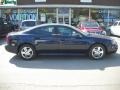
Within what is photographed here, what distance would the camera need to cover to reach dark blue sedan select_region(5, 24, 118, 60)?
1262 centimetres

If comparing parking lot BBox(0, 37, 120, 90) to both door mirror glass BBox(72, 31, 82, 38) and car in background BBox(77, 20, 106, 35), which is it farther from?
car in background BBox(77, 20, 106, 35)

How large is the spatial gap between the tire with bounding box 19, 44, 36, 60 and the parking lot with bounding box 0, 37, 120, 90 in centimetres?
23

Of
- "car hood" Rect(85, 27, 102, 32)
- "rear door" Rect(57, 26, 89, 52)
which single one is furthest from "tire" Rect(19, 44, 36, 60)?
"car hood" Rect(85, 27, 102, 32)

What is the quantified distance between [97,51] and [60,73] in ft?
10.1

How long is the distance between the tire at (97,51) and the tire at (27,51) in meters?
2.28

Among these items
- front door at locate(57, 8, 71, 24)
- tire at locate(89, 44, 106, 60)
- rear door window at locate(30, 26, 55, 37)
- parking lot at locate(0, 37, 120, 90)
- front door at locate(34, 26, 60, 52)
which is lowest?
parking lot at locate(0, 37, 120, 90)

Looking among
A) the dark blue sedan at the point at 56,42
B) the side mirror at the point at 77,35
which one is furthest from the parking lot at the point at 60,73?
the side mirror at the point at 77,35

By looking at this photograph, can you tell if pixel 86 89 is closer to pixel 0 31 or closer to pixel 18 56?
pixel 18 56

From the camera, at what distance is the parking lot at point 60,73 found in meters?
8.34

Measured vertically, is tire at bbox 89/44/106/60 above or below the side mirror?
below

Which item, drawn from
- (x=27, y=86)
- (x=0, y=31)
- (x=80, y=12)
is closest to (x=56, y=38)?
(x=27, y=86)

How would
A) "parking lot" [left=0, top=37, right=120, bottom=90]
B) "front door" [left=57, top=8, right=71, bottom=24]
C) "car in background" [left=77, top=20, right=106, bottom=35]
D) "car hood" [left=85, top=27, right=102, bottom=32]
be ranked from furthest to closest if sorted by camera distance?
"front door" [left=57, top=8, right=71, bottom=24]
"car hood" [left=85, top=27, right=102, bottom=32]
"car in background" [left=77, top=20, right=106, bottom=35]
"parking lot" [left=0, top=37, right=120, bottom=90]

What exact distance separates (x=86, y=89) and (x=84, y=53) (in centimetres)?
498

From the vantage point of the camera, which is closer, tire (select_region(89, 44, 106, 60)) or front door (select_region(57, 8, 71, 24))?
tire (select_region(89, 44, 106, 60))
